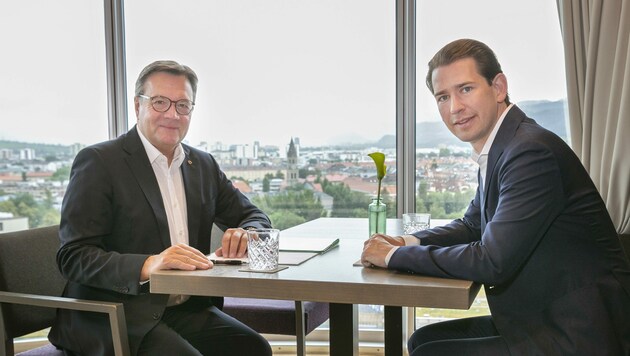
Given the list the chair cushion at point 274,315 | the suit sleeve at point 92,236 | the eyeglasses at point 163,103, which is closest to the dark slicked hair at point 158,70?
the eyeglasses at point 163,103

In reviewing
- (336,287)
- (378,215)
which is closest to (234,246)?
(336,287)

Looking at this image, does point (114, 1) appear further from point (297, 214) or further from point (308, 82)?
point (297, 214)

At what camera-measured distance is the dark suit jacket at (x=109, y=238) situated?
182 centimetres

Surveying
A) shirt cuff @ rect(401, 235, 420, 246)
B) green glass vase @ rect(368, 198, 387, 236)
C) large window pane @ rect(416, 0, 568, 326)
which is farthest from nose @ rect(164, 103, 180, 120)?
large window pane @ rect(416, 0, 568, 326)

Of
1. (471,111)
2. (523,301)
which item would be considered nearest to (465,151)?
(471,111)

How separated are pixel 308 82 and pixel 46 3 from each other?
5.16 feet

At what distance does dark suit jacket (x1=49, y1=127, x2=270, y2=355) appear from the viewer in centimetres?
182

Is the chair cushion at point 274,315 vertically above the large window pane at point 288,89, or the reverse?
the large window pane at point 288,89

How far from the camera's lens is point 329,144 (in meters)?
3.58

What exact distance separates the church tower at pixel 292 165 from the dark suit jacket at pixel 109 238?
152 cm

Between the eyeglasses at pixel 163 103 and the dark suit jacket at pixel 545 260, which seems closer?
the dark suit jacket at pixel 545 260

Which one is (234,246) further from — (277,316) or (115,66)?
(115,66)

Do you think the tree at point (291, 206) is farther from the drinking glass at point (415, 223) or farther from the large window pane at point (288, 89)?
the drinking glass at point (415, 223)

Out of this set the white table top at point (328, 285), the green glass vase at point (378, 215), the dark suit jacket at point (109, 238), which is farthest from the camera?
the green glass vase at point (378, 215)
